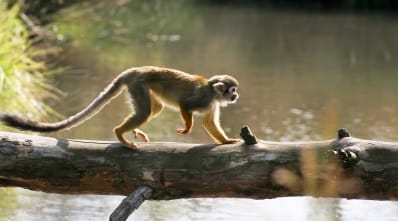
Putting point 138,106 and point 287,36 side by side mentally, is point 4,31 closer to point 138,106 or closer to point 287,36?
point 138,106

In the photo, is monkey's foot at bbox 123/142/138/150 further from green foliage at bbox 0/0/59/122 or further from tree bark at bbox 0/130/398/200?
green foliage at bbox 0/0/59/122

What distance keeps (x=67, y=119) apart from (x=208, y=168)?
136cm

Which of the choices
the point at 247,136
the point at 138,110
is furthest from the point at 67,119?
the point at 247,136

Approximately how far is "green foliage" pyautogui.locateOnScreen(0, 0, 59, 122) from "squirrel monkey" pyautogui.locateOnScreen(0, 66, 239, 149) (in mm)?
4128

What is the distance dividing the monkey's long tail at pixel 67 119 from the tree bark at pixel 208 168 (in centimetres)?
12

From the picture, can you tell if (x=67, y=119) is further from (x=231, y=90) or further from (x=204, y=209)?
(x=204, y=209)

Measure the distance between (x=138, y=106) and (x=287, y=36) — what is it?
1945 centimetres

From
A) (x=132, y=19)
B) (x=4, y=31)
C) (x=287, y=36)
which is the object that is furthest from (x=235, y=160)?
(x=132, y=19)

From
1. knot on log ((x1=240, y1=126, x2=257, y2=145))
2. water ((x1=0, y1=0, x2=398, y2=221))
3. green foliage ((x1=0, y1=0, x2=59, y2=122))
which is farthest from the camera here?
green foliage ((x1=0, y1=0, x2=59, y2=122))

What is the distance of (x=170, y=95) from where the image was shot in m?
8.17

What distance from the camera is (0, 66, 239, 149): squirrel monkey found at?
802cm

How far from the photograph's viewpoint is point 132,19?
29484 mm

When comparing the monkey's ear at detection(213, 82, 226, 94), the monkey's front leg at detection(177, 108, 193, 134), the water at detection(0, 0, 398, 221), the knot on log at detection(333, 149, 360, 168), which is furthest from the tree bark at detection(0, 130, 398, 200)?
the water at detection(0, 0, 398, 221)

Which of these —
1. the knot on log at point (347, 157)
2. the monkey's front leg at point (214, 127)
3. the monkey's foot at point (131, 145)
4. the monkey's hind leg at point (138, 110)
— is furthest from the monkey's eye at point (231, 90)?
the knot on log at point (347, 157)
